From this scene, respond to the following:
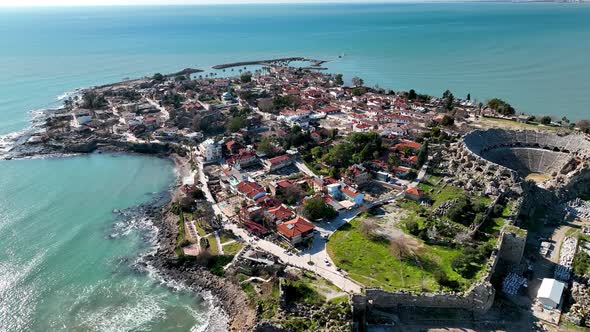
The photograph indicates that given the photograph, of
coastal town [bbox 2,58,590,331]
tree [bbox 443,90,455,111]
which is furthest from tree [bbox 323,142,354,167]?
tree [bbox 443,90,455,111]

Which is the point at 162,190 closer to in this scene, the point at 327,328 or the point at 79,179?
the point at 79,179

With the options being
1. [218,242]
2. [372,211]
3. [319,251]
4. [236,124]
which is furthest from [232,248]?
[236,124]

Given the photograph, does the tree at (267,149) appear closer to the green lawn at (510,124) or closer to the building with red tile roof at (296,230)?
the building with red tile roof at (296,230)

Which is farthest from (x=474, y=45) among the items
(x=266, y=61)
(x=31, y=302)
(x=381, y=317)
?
(x=31, y=302)

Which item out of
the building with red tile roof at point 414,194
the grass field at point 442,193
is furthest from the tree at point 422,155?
the building with red tile roof at point 414,194

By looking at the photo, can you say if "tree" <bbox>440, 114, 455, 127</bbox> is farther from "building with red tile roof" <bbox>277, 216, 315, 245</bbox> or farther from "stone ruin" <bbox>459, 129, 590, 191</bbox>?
"building with red tile roof" <bbox>277, 216, 315, 245</bbox>

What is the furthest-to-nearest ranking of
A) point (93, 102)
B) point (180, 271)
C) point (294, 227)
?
point (93, 102)
point (294, 227)
point (180, 271)

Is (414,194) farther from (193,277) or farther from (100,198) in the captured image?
(100,198)
